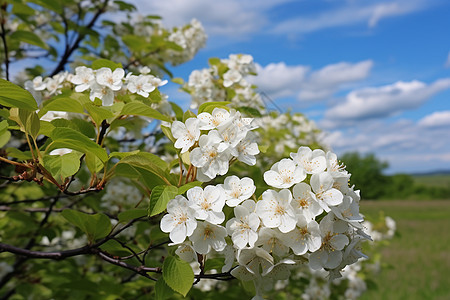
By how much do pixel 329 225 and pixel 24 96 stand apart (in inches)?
38.5

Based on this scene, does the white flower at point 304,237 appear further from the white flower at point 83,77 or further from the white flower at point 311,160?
the white flower at point 83,77

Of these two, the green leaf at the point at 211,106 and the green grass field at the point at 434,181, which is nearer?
the green leaf at the point at 211,106

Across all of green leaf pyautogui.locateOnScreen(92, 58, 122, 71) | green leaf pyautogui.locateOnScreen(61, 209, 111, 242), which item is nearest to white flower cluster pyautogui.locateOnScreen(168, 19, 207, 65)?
green leaf pyautogui.locateOnScreen(92, 58, 122, 71)

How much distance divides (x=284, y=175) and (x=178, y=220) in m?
0.34

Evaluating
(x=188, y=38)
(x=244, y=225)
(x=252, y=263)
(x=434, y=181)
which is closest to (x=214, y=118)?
(x=244, y=225)

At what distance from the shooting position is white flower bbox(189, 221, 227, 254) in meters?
1.12

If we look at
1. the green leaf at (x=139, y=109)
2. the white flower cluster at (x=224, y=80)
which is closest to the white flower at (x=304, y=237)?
the green leaf at (x=139, y=109)

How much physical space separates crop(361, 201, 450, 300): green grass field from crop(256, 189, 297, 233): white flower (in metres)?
3.39

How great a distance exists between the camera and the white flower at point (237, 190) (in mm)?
1101

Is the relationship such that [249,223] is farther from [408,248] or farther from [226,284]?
[408,248]

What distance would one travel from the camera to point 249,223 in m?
1.08

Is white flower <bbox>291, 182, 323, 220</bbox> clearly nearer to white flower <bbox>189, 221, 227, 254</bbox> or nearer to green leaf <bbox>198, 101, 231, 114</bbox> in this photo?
white flower <bbox>189, 221, 227, 254</bbox>

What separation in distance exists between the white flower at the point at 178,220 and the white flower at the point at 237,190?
0.38 feet

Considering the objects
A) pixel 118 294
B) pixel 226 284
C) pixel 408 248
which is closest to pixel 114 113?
pixel 118 294
